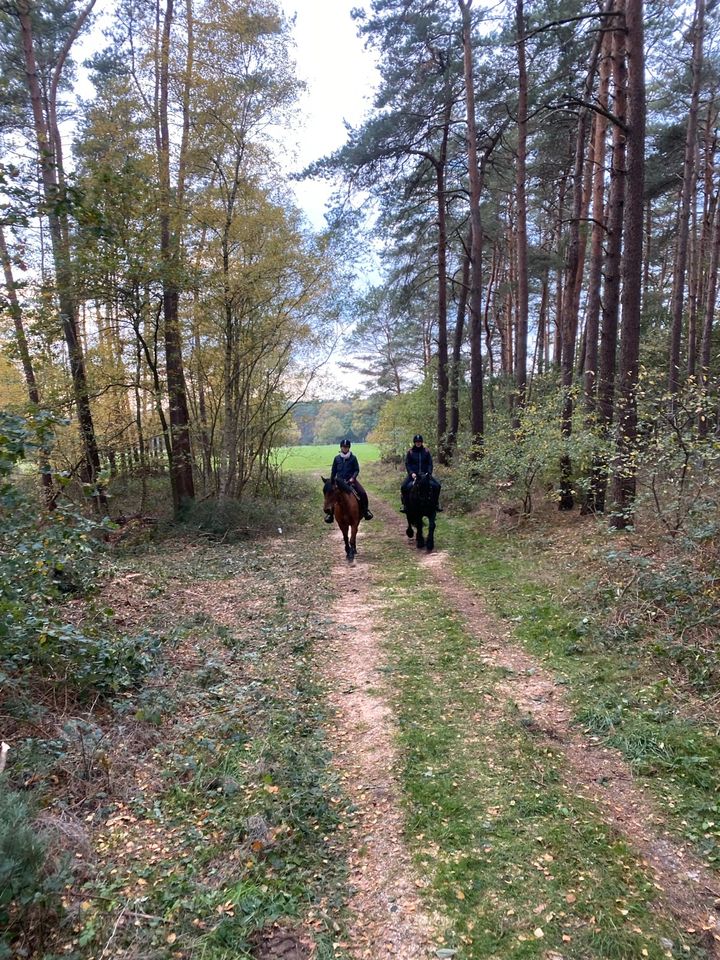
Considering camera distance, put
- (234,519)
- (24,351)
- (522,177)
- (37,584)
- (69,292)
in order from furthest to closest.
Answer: (234,519), (522,177), (69,292), (24,351), (37,584)

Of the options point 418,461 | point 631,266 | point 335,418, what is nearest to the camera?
point 631,266

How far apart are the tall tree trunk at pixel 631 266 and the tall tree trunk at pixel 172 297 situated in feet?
27.2

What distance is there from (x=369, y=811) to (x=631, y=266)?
7992 millimetres

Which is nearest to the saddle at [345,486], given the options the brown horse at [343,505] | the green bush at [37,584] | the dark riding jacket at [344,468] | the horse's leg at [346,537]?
the brown horse at [343,505]

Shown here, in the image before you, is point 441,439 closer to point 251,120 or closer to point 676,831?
point 251,120

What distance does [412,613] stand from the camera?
759cm

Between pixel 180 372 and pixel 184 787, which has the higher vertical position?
pixel 180 372

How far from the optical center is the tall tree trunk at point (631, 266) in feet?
25.3

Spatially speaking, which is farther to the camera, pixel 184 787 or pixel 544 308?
pixel 544 308

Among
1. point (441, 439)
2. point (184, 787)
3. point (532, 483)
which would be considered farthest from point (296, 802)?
point (441, 439)

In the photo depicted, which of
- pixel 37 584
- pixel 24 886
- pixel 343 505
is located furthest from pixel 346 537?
pixel 24 886

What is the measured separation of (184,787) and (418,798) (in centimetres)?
167

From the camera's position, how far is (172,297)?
12.5 metres

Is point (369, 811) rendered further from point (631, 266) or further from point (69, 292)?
point (69, 292)
